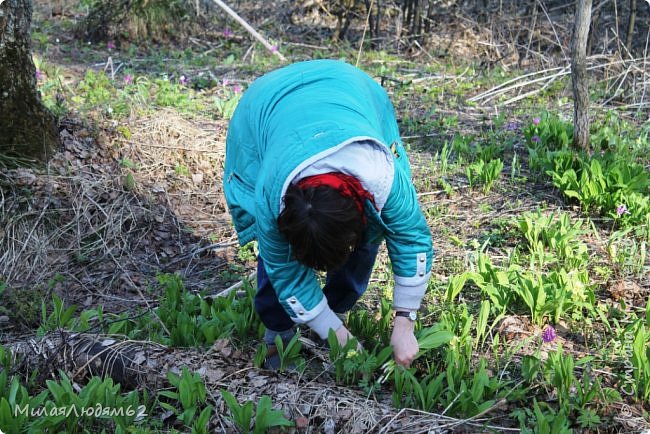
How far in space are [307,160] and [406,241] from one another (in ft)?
1.75

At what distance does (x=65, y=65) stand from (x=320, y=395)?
645 cm

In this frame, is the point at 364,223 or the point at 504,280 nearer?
the point at 364,223

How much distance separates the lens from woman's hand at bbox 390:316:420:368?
274 centimetres

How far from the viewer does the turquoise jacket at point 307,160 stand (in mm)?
2268

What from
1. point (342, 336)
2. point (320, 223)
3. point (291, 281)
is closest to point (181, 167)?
point (342, 336)

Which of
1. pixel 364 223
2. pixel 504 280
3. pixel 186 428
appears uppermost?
pixel 364 223

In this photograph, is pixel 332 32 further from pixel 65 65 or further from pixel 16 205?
pixel 16 205

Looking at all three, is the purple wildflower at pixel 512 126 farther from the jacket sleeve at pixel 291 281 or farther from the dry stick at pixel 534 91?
the jacket sleeve at pixel 291 281

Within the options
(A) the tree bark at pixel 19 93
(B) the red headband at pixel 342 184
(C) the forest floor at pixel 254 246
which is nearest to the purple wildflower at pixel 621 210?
(C) the forest floor at pixel 254 246

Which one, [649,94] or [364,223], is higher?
[364,223]

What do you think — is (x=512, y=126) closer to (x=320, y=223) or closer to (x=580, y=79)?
(x=580, y=79)

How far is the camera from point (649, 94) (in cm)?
669

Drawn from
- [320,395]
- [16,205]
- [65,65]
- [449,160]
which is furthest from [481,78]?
[320,395]

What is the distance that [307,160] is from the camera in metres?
2.19
